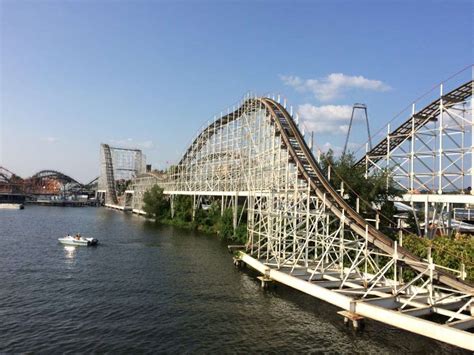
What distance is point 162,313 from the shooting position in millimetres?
20812

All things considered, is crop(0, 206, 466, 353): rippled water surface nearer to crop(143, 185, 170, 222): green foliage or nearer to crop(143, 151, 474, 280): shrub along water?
crop(143, 151, 474, 280): shrub along water

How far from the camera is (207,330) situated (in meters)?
18.5

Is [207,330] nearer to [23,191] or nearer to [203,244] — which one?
[203,244]

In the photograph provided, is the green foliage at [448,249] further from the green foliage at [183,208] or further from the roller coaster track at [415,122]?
the green foliage at [183,208]

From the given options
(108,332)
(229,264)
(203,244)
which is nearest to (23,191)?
(203,244)

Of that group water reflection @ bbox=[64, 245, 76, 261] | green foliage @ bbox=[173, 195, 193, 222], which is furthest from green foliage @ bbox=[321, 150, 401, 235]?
green foliage @ bbox=[173, 195, 193, 222]

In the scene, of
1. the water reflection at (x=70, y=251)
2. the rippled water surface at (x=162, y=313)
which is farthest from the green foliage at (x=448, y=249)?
the water reflection at (x=70, y=251)

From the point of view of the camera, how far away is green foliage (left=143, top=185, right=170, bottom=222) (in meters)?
76.7

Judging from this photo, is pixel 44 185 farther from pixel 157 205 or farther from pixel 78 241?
pixel 78 241

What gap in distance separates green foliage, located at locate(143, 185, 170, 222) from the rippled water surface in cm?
4135

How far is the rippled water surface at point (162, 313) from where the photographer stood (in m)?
16.9

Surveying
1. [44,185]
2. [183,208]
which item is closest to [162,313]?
[183,208]

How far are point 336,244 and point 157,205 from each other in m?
57.2

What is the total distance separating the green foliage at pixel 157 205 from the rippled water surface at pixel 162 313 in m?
41.4
